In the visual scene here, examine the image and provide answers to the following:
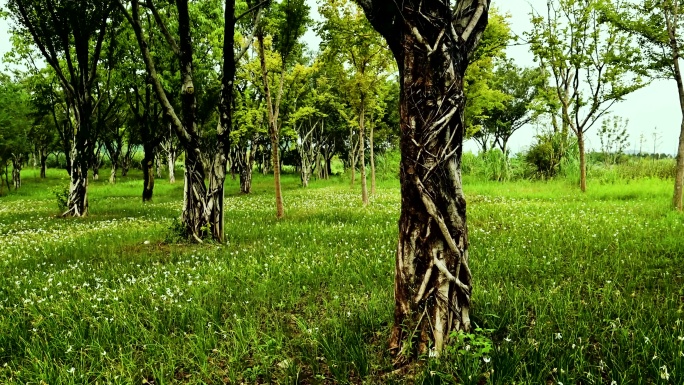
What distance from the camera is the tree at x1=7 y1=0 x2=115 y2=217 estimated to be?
15.9m

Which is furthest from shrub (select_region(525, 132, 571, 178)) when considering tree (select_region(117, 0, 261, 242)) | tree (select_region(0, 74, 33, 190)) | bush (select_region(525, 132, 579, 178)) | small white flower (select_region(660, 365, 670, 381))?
tree (select_region(0, 74, 33, 190))

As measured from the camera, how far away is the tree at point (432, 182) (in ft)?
10.6

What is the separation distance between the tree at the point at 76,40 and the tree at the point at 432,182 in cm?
1739

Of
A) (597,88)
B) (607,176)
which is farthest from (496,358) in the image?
(607,176)

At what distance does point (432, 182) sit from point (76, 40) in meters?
18.6

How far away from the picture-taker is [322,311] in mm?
4793

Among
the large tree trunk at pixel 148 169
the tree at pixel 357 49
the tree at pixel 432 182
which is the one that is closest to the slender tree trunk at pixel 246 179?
the large tree trunk at pixel 148 169

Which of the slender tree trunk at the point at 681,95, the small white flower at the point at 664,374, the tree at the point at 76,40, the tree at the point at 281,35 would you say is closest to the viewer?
the small white flower at the point at 664,374

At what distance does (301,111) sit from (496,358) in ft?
96.3

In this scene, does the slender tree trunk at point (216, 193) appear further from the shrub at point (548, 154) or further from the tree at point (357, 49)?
the shrub at point (548, 154)

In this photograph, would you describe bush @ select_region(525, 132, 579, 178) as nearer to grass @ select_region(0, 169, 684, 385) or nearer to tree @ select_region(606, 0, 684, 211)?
tree @ select_region(606, 0, 684, 211)

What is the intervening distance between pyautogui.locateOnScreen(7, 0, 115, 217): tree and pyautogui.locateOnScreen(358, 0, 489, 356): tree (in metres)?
17.4

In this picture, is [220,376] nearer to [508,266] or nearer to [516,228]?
[508,266]

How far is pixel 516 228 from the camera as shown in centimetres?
1005
